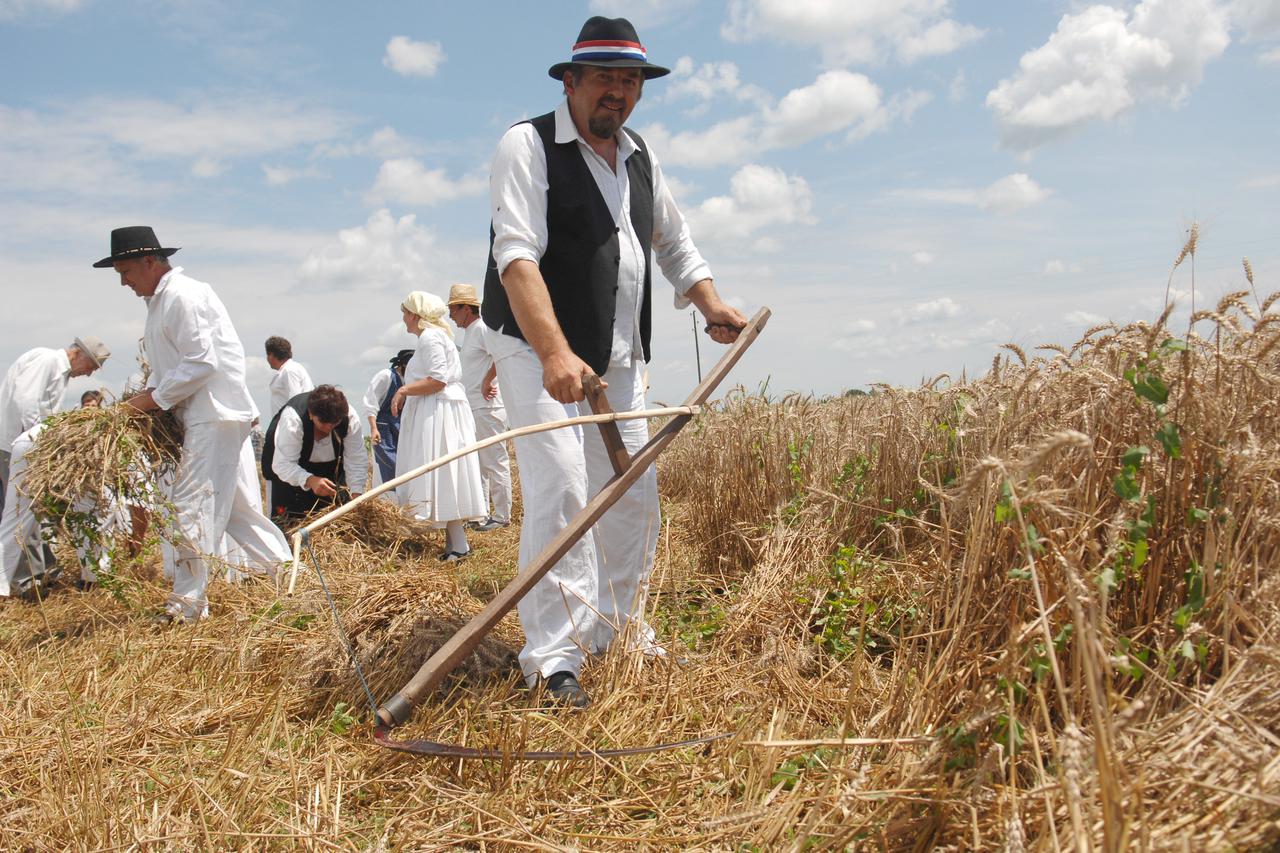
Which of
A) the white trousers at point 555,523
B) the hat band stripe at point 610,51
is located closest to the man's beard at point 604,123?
the hat band stripe at point 610,51

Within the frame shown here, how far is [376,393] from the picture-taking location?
707cm

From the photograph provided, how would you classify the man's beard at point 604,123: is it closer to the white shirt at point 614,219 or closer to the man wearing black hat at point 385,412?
the white shirt at point 614,219

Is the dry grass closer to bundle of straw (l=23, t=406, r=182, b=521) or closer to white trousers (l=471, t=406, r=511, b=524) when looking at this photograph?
bundle of straw (l=23, t=406, r=182, b=521)

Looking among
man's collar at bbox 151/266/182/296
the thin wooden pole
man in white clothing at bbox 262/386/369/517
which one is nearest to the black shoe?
the thin wooden pole

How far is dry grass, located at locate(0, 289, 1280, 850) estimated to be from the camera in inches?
59.4

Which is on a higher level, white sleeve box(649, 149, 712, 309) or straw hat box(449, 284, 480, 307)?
straw hat box(449, 284, 480, 307)

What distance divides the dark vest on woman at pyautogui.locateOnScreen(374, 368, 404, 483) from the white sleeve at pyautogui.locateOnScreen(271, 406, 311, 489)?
1047 mm

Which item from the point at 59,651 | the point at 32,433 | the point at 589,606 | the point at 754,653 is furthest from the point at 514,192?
the point at 32,433

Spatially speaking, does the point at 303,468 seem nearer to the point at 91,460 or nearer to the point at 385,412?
the point at 385,412

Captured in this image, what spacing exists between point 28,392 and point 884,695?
220 inches

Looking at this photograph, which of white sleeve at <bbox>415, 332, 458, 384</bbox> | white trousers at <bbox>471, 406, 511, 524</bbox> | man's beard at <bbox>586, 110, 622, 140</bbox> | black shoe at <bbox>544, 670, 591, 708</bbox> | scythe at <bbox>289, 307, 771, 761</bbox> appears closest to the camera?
scythe at <bbox>289, 307, 771, 761</bbox>

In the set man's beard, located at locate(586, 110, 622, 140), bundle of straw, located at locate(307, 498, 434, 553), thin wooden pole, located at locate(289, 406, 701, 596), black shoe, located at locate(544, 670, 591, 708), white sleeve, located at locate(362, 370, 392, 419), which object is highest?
man's beard, located at locate(586, 110, 622, 140)

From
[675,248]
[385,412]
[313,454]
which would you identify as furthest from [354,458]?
[675,248]

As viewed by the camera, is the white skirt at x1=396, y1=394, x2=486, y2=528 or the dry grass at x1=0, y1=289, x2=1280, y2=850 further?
the white skirt at x1=396, y1=394, x2=486, y2=528
